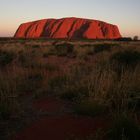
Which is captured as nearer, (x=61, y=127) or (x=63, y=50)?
(x=61, y=127)

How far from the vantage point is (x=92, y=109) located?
4.60 meters

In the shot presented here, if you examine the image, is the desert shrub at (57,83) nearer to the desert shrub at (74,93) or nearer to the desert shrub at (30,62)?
the desert shrub at (74,93)

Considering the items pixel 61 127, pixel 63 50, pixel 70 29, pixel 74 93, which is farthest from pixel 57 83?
pixel 70 29

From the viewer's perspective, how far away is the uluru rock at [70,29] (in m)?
118

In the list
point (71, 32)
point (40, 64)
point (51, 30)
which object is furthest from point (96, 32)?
point (40, 64)

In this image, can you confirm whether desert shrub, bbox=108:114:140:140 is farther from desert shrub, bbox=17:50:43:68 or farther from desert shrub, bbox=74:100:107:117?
desert shrub, bbox=17:50:43:68

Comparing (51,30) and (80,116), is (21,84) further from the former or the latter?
(51,30)

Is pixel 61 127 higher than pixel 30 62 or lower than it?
higher

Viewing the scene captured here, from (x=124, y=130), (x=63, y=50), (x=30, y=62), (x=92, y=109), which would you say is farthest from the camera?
(x=63, y=50)

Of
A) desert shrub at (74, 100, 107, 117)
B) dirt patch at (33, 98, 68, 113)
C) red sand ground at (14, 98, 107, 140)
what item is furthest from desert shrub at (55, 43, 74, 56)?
red sand ground at (14, 98, 107, 140)

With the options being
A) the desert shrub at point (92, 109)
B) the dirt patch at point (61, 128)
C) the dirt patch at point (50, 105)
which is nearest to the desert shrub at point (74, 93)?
the dirt patch at point (50, 105)

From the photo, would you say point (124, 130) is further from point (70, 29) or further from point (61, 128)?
point (70, 29)

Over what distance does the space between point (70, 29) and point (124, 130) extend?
400 feet

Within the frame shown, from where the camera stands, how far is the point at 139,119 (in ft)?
13.9
